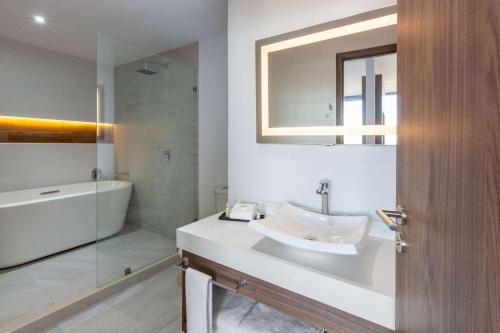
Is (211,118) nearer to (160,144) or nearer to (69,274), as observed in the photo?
(160,144)

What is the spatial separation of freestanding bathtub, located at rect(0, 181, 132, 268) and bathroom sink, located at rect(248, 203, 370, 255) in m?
2.00

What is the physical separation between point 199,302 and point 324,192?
92 centimetres

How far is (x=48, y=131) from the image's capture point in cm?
353

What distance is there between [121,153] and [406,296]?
2981 mm

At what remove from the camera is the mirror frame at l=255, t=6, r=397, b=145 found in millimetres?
1356

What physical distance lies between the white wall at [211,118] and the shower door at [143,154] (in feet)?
0.46

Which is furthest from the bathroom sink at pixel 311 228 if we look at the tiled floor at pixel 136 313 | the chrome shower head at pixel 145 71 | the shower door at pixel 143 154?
the chrome shower head at pixel 145 71

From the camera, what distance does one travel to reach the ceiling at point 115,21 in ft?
7.35

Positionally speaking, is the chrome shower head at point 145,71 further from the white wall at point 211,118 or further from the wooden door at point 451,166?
the wooden door at point 451,166

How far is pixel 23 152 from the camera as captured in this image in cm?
326

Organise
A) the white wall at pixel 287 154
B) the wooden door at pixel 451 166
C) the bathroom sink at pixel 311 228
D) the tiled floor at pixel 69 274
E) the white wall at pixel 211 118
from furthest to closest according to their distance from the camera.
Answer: the white wall at pixel 211 118
the tiled floor at pixel 69 274
the white wall at pixel 287 154
the bathroom sink at pixel 311 228
the wooden door at pixel 451 166

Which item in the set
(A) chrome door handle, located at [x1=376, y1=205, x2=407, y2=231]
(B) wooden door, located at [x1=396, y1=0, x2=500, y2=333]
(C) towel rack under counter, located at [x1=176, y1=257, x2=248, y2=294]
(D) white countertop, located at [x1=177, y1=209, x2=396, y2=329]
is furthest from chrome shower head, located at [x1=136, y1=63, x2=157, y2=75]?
(A) chrome door handle, located at [x1=376, y1=205, x2=407, y2=231]

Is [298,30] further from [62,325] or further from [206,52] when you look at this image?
[62,325]

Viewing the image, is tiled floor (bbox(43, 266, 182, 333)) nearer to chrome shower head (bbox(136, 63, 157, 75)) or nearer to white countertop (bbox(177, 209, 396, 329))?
white countertop (bbox(177, 209, 396, 329))
